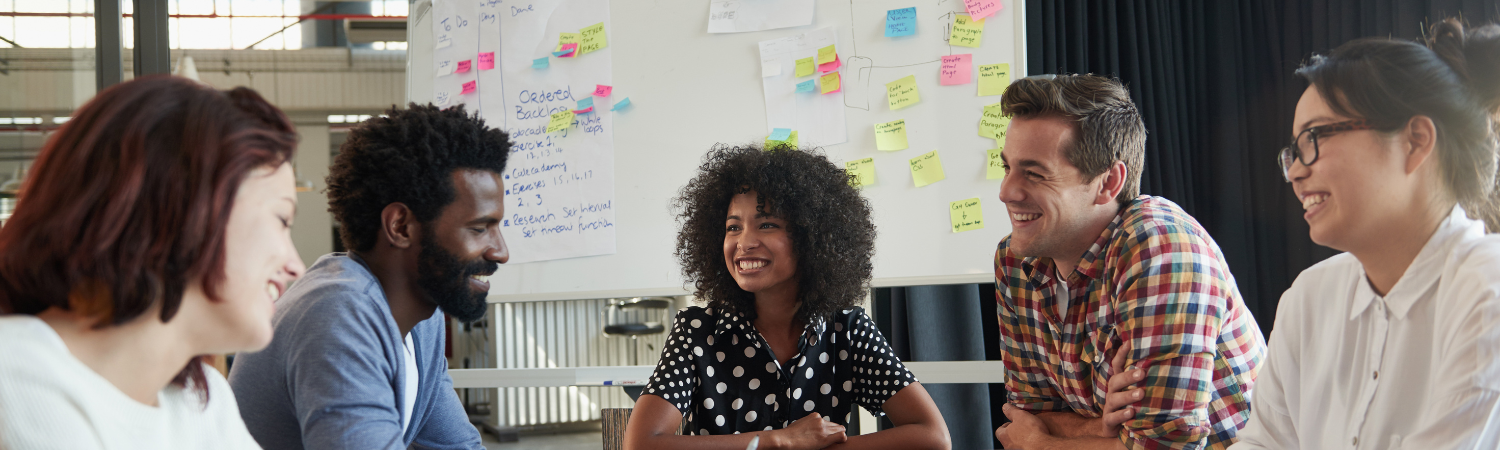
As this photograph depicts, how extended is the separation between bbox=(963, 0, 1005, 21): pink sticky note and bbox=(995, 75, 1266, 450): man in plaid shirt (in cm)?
→ 73

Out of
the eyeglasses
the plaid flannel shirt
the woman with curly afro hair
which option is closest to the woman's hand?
the woman with curly afro hair

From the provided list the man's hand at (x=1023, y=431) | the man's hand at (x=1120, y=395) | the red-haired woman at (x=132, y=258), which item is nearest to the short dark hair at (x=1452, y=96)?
the man's hand at (x=1120, y=395)

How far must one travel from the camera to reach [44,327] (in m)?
0.74

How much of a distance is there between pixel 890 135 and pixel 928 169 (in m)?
0.14

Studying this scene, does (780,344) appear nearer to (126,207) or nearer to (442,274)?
(442,274)

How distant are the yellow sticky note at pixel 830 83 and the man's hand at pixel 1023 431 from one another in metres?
1.09

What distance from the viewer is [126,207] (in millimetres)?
725

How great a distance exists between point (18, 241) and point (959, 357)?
262cm

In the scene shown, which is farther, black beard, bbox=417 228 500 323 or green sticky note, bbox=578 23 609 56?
green sticky note, bbox=578 23 609 56

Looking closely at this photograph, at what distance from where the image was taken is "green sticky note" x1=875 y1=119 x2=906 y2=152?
2.48 meters

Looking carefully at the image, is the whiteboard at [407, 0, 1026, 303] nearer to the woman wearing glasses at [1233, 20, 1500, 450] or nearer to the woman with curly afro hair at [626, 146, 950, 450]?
the woman with curly afro hair at [626, 146, 950, 450]

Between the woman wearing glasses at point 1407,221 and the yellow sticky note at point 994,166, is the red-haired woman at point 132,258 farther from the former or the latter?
the yellow sticky note at point 994,166

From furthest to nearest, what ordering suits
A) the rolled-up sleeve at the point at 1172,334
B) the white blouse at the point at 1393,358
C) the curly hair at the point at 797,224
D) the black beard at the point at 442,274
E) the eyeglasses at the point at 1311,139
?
1. the curly hair at the point at 797,224
2. the black beard at the point at 442,274
3. the rolled-up sleeve at the point at 1172,334
4. the eyeglasses at the point at 1311,139
5. the white blouse at the point at 1393,358

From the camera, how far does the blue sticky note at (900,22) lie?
2473 millimetres
